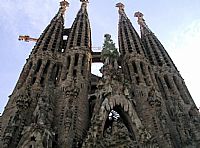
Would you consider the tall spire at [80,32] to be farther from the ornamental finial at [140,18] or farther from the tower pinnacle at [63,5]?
the ornamental finial at [140,18]

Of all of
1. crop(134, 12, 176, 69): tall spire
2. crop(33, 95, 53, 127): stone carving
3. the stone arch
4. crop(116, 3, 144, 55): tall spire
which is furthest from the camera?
crop(116, 3, 144, 55): tall spire

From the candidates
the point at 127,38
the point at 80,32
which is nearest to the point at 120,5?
the point at 127,38

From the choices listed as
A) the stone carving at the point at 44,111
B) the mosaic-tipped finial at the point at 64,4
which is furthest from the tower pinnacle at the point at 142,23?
the stone carving at the point at 44,111

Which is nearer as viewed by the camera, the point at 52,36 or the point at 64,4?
the point at 52,36

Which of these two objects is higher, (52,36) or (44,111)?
(52,36)

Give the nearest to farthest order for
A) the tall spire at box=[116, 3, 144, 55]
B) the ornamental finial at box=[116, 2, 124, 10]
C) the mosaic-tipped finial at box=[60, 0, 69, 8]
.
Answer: the tall spire at box=[116, 3, 144, 55] < the mosaic-tipped finial at box=[60, 0, 69, 8] < the ornamental finial at box=[116, 2, 124, 10]

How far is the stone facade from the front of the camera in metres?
24.0

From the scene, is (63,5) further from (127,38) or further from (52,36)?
(127,38)

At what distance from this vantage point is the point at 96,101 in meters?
28.0

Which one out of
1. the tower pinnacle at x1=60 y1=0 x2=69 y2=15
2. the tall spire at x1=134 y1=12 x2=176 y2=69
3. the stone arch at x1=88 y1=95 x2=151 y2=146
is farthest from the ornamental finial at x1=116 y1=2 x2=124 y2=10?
the stone arch at x1=88 y1=95 x2=151 y2=146

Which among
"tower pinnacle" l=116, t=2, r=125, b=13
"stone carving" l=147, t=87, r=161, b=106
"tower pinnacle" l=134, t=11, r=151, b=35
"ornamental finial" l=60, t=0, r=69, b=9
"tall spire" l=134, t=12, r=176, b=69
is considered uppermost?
"tower pinnacle" l=116, t=2, r=125, b=13

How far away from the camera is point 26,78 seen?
31.9 meters

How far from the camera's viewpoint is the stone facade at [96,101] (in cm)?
2402

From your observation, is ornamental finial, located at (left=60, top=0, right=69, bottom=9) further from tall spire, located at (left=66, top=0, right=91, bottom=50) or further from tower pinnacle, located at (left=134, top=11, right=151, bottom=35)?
tower pinnacle, located at (left=134, top=11, right=151, bottom=35)
